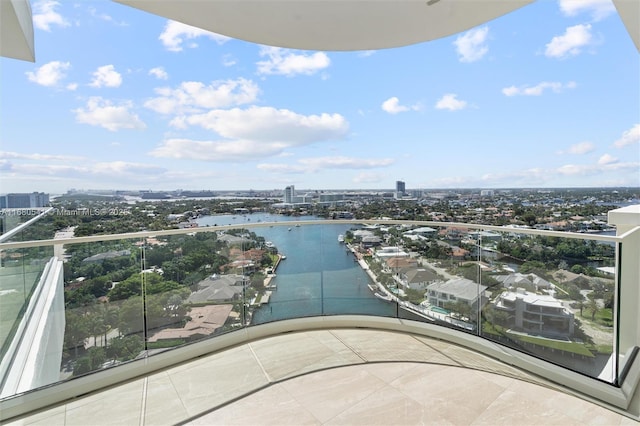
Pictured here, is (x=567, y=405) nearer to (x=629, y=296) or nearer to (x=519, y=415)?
(x=519, y=415)

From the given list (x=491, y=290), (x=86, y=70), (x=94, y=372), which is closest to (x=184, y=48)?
(x=86, y=70)

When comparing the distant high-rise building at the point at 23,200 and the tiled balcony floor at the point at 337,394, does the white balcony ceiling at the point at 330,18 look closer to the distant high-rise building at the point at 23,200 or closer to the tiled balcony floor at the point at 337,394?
the distant high-rise building at the point at 23,200

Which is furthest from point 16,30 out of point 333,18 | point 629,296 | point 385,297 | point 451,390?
point 629,296

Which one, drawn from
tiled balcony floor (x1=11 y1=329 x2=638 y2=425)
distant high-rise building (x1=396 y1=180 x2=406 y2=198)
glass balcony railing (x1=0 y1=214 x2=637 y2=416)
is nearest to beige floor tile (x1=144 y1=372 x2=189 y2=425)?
tiled balcony floor (x1=11 y1=329 x2=638 y2=425)

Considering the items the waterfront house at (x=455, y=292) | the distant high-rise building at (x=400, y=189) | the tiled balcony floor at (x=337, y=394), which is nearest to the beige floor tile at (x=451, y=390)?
the tiled balcony floor at (x=337, y=394)

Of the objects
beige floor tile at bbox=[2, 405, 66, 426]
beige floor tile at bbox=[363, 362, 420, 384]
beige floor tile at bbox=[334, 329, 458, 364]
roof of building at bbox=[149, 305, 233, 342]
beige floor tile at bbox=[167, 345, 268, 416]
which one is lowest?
beige floor tile at bbox=[334, 329, 458, 364]

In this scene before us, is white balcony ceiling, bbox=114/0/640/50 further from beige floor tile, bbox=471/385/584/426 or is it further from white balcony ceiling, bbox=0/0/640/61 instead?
beige floor tile, bbox=471/385/584/426

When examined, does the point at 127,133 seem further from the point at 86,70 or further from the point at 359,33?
the point at 359,33
